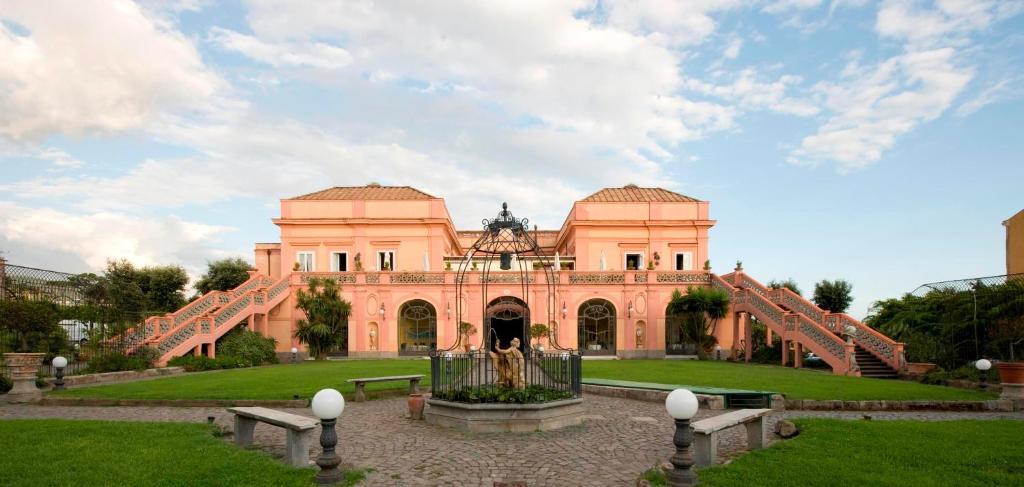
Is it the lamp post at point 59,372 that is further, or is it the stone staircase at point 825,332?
the stone staircase at point 825,332

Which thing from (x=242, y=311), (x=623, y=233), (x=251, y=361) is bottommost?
(x=251, y=361)

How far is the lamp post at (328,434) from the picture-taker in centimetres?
669

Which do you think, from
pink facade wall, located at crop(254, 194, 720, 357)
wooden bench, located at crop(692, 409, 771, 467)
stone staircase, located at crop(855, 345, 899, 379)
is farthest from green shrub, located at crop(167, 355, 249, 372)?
stone staircase, located at crop(855, 345, 899, 379)

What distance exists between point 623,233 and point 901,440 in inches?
1113

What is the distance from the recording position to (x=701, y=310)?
2958 cm

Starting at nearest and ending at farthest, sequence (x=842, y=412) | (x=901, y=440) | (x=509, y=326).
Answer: (x=901, y=440), (x=842, y=412), (x=509, y=326)

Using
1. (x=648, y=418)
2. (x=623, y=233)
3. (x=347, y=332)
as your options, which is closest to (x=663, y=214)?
(x=623, y=233)

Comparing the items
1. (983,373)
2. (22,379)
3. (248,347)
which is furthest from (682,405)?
(248,347)

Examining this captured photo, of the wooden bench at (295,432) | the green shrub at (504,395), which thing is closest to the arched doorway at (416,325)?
the green shrub at (504,395)

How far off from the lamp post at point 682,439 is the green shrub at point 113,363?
19754 millimetres

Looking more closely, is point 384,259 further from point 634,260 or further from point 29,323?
point 29,323

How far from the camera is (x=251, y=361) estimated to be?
2598cm

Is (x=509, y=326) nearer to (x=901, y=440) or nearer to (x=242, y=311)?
(x=242, y=311)

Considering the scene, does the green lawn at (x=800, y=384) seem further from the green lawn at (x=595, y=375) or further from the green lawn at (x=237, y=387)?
the green lawn at (x=237, y=387)
